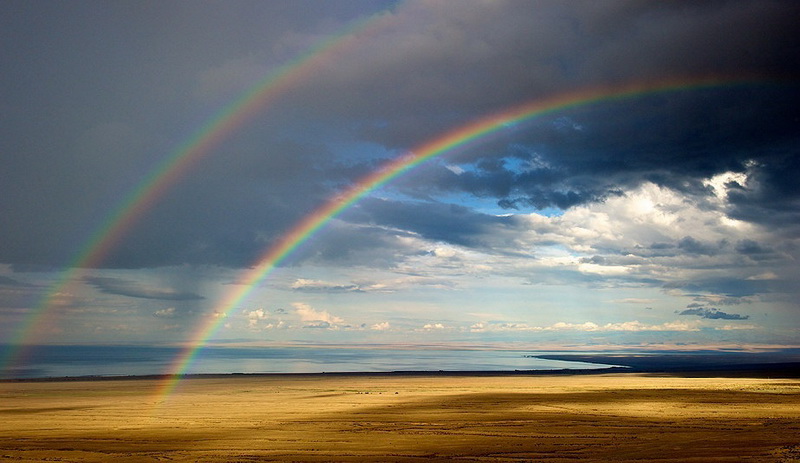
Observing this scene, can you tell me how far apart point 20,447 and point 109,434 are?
17.6 ft

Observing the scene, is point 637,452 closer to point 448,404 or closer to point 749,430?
point 749,430

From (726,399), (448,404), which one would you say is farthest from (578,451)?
(726,399)

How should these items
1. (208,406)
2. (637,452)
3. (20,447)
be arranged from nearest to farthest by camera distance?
(637,452), (20,447), (208,406)

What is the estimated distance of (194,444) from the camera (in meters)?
33.8

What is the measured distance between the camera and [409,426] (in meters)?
40.2

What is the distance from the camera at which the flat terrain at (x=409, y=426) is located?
30578mm

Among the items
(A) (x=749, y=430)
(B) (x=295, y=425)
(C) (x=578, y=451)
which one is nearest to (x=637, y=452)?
(C) (x=578, y=451)

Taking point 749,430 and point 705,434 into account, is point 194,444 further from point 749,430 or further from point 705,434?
point 749,430

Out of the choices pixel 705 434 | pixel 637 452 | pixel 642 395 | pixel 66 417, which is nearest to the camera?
pixel 637 452

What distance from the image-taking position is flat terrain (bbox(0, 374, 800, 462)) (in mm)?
30578

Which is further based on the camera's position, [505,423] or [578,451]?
[505,423]

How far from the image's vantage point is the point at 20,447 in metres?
32.7

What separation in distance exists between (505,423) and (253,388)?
4416cm

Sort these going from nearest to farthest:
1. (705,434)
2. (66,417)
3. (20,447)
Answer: (20,447)
(705,434)
(66,417)
